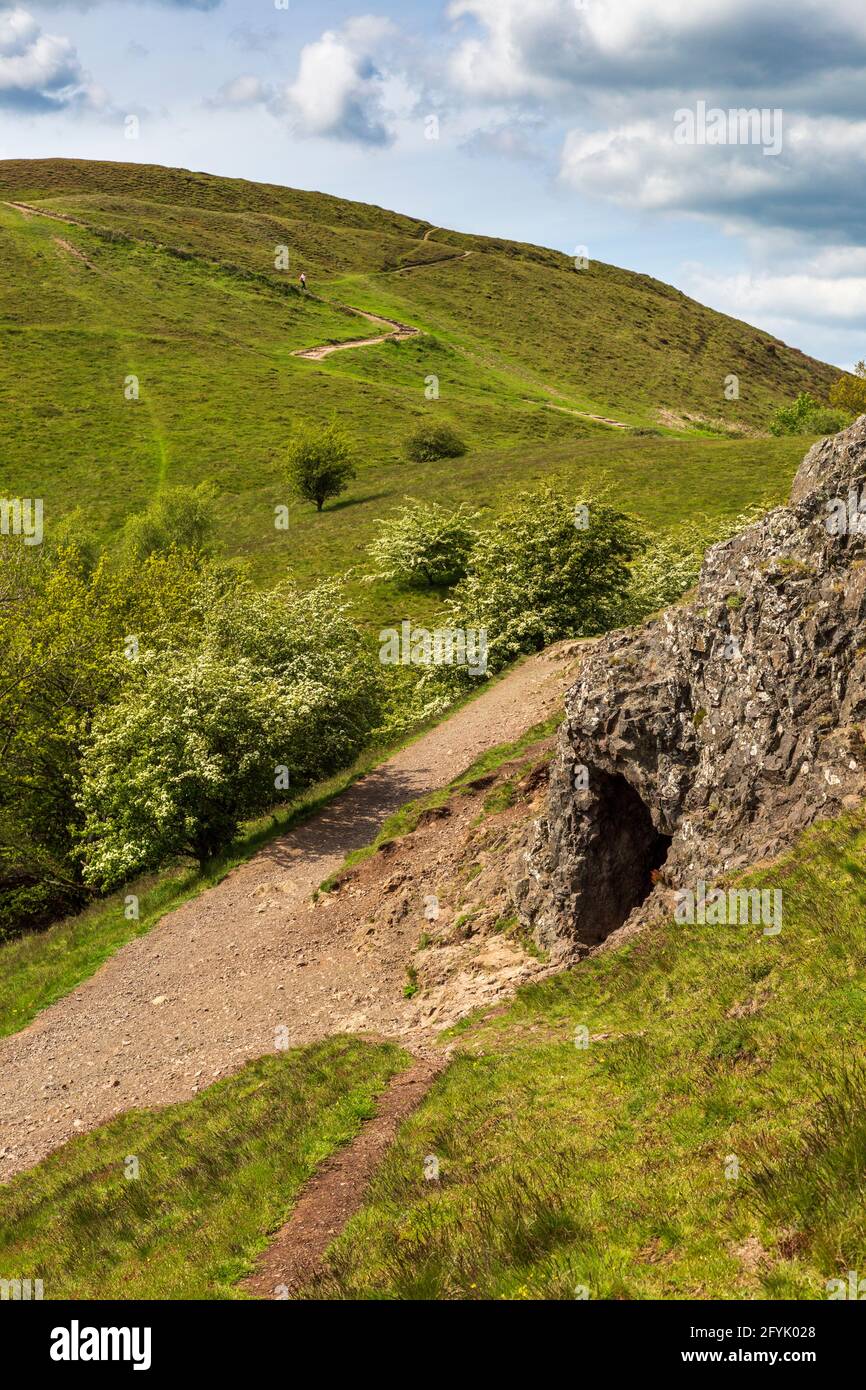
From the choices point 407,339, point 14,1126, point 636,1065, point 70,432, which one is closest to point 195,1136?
point 14,1126

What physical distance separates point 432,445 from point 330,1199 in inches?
3147

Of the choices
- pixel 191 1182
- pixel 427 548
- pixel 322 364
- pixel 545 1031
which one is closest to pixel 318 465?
pixel 427 548

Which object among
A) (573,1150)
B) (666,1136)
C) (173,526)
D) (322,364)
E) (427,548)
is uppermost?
(322,364)

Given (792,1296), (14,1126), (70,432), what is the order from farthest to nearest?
(70,432), (14,1126), (792,1296)

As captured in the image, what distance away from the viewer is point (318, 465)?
76.3 metres

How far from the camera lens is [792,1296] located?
6453 mm

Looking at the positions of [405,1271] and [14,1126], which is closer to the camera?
[405,1271]

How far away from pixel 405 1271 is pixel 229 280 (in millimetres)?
150521

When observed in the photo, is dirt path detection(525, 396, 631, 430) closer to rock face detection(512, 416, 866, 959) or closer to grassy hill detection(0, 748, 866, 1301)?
rock face detection(512, 416, 866, 959)

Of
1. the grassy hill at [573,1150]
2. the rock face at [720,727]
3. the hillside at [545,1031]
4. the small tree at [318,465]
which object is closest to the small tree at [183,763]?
the hillside at [545,1031]

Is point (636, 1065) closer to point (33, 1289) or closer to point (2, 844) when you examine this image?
point (33, 1289)

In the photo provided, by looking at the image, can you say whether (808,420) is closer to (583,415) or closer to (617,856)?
(583,415)

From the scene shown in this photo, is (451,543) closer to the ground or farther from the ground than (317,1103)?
farther from the ground

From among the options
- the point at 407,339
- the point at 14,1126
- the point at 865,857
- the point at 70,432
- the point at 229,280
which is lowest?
the point at 14,1126
